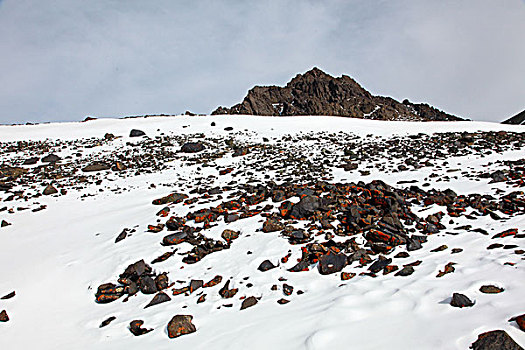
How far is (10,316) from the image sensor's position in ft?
21.3

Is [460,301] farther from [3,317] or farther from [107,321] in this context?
[3,317]

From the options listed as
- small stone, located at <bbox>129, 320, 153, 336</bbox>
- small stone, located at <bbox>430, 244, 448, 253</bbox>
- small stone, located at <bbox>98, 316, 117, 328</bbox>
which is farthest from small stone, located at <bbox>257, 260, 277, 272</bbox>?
small stone, located at <bbox>430, 244, 448, 253</bbox>

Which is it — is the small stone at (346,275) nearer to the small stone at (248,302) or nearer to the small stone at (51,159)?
the small stone at (248,302)

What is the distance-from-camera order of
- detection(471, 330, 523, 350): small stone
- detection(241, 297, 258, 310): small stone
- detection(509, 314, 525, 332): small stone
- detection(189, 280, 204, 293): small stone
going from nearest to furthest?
detection(471, 330, 523, 350): small stone
detection(509, 314, 525, 332): small stone
detection(241, 297, 258, 310): small stone
detection(189, 280, 204, 293): small stone

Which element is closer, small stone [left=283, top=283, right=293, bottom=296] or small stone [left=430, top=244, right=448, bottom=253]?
small stone [left=283, top=283, right=293, bottom=296]

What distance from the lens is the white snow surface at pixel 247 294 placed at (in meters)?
3.82

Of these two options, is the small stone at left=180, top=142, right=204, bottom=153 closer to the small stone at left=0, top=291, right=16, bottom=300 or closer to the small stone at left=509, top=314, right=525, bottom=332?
the small stone at left=0, top=291, right=16, bottom=300

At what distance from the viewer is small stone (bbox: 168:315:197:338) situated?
197 inches

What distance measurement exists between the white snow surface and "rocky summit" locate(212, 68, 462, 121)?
107 m

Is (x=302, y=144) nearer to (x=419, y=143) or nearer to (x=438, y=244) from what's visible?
(x=419, y=143)

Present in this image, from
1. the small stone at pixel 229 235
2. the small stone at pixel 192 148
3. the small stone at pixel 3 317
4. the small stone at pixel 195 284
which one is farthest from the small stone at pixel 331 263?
the small stone at pixel 192 148

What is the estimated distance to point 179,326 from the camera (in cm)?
506

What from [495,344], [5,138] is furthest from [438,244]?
[5,138]

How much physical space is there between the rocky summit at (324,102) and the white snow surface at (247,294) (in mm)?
106695
